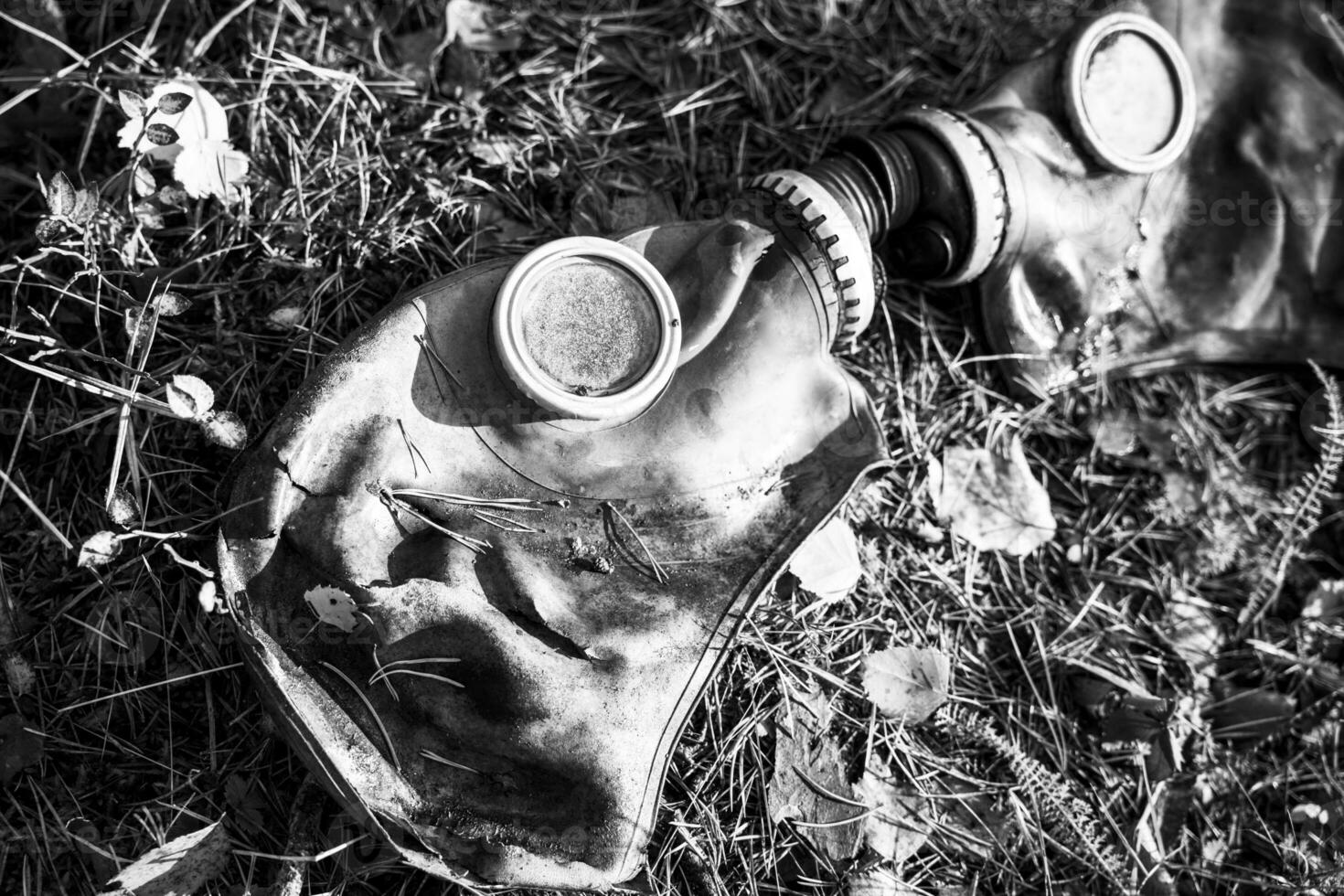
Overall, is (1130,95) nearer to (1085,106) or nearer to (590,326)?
(1085,106)

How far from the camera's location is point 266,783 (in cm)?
228

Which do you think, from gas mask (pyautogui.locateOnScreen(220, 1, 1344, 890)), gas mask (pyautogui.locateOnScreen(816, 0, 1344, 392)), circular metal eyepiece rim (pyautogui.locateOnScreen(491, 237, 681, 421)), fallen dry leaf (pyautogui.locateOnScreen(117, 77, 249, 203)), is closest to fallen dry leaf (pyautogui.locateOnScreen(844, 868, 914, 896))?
gas mask (pyautogui.locateOnScreen(220, 1, 1344, 890))

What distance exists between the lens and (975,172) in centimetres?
249

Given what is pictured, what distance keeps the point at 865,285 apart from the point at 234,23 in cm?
178

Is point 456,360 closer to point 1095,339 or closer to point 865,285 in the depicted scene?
point 865,285

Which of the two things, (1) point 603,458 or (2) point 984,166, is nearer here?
(1) point 603,458

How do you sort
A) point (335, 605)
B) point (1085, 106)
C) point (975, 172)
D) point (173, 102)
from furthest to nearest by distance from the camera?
1. point (1085, 106)
2. point (975, 172)
3. point (173, 102)
4. point (335, 605)

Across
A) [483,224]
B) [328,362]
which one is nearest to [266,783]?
[328,362]

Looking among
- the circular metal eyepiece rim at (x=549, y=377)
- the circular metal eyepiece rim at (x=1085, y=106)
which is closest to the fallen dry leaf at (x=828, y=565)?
the circular metal eyepiece rim at (x=549, y=377)

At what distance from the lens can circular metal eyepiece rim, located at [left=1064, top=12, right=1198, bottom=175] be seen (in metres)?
2.66

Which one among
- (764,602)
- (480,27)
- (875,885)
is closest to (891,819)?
(875,885)

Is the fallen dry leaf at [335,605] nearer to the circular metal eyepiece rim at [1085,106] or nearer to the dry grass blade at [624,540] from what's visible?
the dry grass blade at [624,540]

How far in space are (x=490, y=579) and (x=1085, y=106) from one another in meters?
1.98

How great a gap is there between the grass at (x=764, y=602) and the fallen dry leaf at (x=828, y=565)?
0.09 metres
